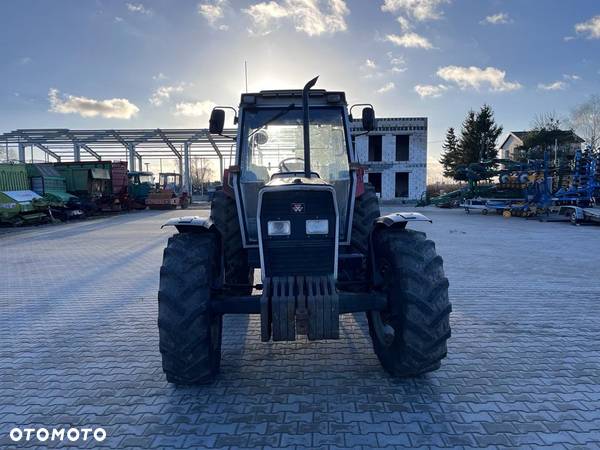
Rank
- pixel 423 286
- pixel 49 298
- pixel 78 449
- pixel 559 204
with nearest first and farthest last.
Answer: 1. pixel 78 449
2. pixel 423 286
3. pixel 49 298
4. pixel 559 204

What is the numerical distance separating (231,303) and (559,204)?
19.7 m

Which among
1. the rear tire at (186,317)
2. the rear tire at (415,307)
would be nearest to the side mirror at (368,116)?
the rear tire at (415,307)

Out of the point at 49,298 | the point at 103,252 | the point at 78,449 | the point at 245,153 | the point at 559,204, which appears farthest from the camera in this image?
the point at 559,204

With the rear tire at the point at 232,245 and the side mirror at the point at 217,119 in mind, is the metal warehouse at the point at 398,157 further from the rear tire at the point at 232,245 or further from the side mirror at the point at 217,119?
the side mirror at the point at 217,119

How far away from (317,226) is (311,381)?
1.36 metres

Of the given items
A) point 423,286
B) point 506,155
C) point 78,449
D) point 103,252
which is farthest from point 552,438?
point 506,155

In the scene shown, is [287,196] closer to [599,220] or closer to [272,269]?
[272,269]

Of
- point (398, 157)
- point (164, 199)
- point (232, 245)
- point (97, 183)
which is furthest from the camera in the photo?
point (398, 157)

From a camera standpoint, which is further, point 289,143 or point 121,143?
point 121,143

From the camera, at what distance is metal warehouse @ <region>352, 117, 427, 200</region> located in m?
31.9

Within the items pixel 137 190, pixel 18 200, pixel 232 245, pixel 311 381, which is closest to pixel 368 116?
pixel 232 245

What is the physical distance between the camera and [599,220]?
15062 mm

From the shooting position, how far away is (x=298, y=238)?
3.35m

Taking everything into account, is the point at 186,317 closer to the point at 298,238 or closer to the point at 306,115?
the point at 298,238
